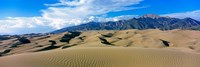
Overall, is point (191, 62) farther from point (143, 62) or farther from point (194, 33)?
point (194, 33)

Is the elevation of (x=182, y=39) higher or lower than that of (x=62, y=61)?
lower

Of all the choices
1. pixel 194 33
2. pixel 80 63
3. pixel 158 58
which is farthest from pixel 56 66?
pixel 194 33

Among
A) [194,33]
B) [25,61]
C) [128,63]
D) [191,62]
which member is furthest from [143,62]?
[194,33]

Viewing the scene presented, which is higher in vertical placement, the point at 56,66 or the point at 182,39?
the point at 56,66

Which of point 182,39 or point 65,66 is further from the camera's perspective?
point 182,39

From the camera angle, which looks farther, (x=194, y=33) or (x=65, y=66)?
(x=194, y=33)

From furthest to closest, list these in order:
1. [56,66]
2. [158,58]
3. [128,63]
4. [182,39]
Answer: [182,39]
[158,58]
[128,63]
[56,66]

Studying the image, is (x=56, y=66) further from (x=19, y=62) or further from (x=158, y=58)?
(x=158, y=58)

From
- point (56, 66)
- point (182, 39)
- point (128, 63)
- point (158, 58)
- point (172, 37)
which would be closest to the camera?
point (56, 66)
